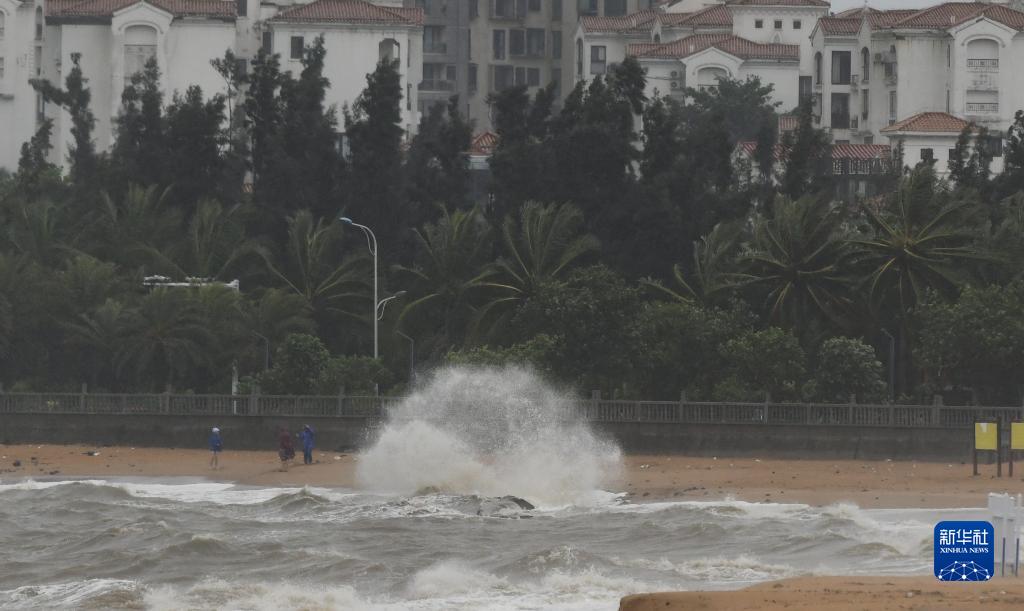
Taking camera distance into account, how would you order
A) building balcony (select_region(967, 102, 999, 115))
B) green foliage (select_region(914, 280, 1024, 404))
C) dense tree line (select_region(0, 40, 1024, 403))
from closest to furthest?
green foliage (select_region(914, 280, 1024, 404)), dense tree line (select_region(0, 40, 1024, 403)), building balcony (select_region(967, 102, 999, 115))

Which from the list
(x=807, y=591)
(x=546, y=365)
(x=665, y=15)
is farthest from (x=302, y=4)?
(x=807, y=591)

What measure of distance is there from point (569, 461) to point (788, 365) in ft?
27.2

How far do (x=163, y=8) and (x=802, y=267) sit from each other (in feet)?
170

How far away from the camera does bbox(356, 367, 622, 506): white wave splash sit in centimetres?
4309

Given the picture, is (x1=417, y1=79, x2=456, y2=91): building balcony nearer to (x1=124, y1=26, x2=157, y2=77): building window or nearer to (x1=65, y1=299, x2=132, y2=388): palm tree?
(x1=124, y1=26, x2=157, y2=77): building window

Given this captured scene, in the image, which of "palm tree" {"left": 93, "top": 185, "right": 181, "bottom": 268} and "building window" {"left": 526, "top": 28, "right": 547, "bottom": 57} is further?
"building window" {"left": 526, "top": 28, "right": 547, "bottom": 57}

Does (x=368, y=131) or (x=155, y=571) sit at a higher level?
(x=368, y=131)

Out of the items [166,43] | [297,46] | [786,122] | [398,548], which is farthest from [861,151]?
[398,548]

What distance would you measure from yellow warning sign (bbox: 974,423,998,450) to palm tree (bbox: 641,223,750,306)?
449 inches

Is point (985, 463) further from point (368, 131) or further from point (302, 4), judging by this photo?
point (302, 4)

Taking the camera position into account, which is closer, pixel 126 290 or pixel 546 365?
pixel 546 365

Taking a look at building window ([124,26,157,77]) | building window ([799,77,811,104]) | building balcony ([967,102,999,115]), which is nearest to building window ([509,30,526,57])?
building window ([799,77,811,104])

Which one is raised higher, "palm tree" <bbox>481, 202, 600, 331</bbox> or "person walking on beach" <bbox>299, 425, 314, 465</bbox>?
"palm tree" <bbox>481, 202, 600, 331</bbox>

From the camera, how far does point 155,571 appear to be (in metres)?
33.5
